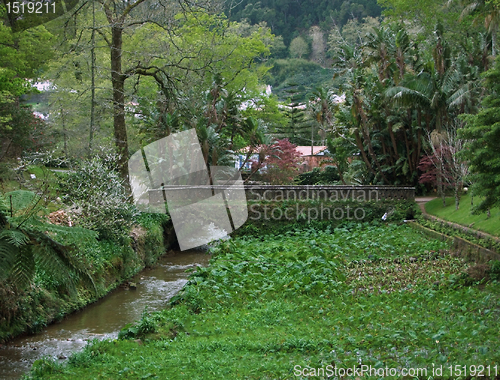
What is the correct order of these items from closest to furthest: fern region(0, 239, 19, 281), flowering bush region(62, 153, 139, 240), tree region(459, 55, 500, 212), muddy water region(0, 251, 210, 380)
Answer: fern region(0, 239, 19, 281) → muddy water region(0, 251, 210, 380) → tree region(459, 55, 500, 212) → flowering bush region(62, 153, 139, 240)

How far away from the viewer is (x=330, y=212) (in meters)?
22.7

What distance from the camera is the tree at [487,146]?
11.7 metres

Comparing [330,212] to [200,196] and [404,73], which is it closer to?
[200,196]

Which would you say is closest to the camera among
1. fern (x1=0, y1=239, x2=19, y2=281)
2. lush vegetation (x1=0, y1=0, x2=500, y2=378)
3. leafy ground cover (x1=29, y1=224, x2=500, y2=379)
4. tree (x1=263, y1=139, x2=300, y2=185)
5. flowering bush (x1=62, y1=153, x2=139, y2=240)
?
fern (x1=0, y1=239, x2=19, y2=281)

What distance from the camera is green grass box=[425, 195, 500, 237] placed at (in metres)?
16.1

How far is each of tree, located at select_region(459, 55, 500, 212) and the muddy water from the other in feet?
29.1

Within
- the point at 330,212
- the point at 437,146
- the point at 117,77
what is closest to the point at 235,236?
the point at 330,212

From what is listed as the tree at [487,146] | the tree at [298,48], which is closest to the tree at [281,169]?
the tree at [487,146]

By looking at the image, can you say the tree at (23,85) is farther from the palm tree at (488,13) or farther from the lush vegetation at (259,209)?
the palm tree at (488,13)

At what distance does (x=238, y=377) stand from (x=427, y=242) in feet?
38.8

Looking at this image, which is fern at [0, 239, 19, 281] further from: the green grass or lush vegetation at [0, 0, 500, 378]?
the green grass

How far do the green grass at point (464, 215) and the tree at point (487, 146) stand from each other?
3.54 metres

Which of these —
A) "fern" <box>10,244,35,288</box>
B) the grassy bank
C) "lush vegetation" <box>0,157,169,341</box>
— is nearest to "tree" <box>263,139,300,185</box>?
"lush vegetation" <box>0,157,169,341</box>

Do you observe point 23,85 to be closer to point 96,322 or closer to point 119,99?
point 119,99
